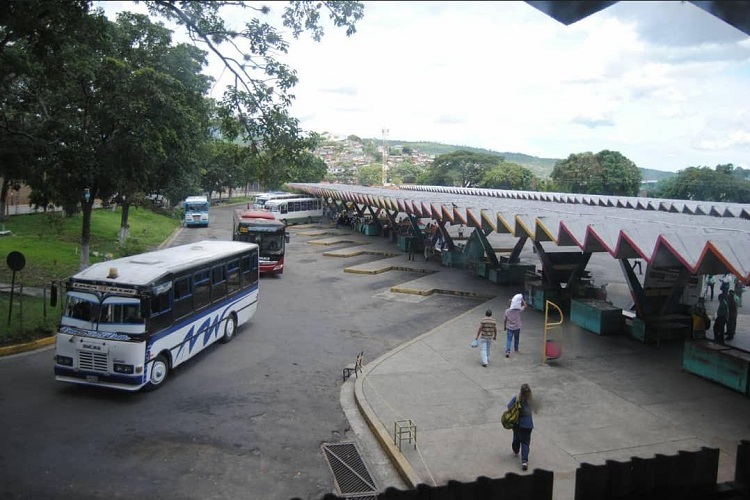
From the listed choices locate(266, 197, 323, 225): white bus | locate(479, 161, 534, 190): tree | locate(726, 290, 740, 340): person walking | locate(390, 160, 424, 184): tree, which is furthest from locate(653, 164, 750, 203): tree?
locate(390, 160, 424, 184): tree

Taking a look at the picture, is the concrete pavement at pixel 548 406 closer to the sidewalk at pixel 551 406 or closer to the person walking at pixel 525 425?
the sidewalk at pixel 551 406

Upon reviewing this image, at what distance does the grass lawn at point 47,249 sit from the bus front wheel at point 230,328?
404 cm

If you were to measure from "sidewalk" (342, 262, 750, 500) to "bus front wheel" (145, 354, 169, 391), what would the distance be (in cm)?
358

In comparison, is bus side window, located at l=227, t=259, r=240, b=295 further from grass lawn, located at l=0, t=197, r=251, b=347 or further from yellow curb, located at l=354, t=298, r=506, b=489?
grass lawn, located at l=0, t=197, r=251, b=347

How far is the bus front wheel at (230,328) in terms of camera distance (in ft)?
43.2

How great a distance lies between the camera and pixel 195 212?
4222 cm

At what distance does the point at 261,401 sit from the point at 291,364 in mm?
2161

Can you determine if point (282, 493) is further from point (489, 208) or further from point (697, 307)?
point (489, 208)

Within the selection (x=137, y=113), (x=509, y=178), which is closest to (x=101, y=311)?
(x=137, y=113)

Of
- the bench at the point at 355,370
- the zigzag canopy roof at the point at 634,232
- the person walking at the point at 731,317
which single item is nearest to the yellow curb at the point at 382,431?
the bench at the point at 355,370

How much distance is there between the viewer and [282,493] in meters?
6.81

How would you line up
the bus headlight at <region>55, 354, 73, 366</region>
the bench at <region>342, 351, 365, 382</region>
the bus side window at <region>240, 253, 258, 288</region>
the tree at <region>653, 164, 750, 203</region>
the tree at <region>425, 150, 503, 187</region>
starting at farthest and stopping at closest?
1. the tree at <region>425, 150, 503, 187</region>
2. the tree at <region>653, 164, 750, 203</region>
3. the bus side window at <region>240, 253, 258, 288</region>
4. the bench at <region>342, 351, 365, 382</region>
5. the bus headlight at <region>55, 354, 73, 366</region>

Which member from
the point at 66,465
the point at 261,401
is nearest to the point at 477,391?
the point at 261,401

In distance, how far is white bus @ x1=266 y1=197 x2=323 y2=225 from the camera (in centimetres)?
4616
